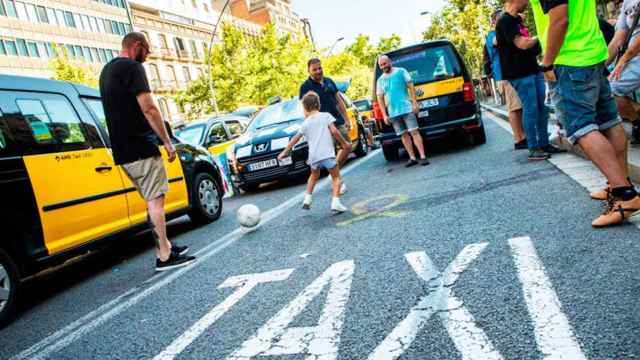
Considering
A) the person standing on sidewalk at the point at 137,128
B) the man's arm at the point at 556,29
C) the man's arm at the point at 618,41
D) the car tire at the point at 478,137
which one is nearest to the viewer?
the man's arm at the point at 556,29

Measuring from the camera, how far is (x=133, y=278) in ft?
15.4

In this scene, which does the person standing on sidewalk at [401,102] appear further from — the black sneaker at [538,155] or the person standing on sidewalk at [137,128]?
the person standing on sidewalk at [137,128]

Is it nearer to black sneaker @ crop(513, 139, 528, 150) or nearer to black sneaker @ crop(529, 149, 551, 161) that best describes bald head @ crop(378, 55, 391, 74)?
black sneaker @ crop(513, 139, 528, 150)

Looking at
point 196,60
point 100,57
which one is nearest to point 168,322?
point 100,57

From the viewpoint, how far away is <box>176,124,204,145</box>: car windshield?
33.9ft

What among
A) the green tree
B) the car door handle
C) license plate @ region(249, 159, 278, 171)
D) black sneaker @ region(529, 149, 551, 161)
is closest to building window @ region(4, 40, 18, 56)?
the green tree

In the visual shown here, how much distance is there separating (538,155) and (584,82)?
10.3 ft

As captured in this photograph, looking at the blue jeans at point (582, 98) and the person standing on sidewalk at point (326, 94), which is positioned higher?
the person standing on sidewalk at point (326, 94)

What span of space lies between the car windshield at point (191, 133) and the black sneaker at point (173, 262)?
18.8ft

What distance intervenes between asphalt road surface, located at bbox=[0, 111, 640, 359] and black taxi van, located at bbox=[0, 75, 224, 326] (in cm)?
43

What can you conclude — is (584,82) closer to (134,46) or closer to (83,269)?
(134,46)

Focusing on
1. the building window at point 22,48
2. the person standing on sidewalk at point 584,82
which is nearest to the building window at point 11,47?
the building window at point 22,48

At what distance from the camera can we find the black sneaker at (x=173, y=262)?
473 centimetres

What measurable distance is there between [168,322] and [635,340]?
2.54m
